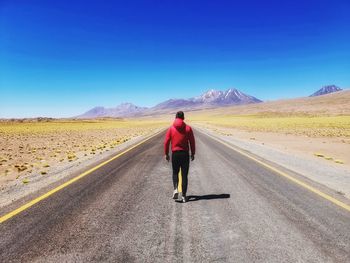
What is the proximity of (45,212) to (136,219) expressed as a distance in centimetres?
194

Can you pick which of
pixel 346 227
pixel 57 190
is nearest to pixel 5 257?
pixel 57 190

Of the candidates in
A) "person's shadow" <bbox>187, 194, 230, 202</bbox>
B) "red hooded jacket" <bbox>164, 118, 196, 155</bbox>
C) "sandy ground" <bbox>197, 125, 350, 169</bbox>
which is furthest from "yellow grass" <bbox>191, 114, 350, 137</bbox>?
"red hooded jacket" <bbox>164, 118, 196, 155</bbox>

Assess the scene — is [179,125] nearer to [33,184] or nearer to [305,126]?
[33,184]

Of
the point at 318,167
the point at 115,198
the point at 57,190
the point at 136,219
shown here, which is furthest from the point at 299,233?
the point at 318,167

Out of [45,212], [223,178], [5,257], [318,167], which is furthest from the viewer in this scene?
[318,167]

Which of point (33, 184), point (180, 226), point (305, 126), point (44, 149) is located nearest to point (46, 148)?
point (44, 149)

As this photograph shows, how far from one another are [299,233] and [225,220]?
4.21 ft

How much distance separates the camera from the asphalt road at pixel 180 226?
457 cm

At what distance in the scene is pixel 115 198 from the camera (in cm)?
768

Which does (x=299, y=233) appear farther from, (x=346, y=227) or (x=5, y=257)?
A: (x=5, y=257)

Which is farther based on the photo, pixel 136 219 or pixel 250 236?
pixel 136 219

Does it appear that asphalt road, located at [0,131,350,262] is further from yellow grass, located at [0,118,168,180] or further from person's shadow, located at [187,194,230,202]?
yellow grass, located at [0,118,168,180]

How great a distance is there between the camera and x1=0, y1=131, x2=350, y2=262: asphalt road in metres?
4.57

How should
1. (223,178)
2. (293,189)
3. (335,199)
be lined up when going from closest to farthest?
(335,199) → (293,189) → (223,178)
